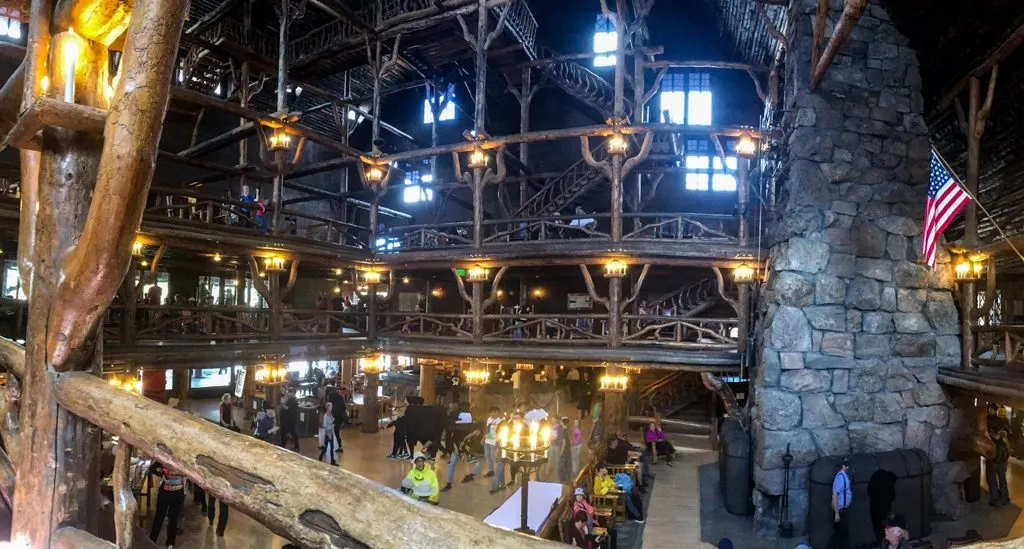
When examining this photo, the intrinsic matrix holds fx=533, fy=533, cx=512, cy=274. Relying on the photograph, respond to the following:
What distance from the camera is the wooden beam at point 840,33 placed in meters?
8.11

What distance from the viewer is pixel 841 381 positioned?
1138 centimetres

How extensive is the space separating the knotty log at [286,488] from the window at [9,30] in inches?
742

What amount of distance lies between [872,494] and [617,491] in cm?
483

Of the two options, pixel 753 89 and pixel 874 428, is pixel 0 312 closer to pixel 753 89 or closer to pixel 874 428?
pixel 874 428

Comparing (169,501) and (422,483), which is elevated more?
(422,483)

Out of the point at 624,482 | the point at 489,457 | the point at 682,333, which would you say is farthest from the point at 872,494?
the point at 489,457

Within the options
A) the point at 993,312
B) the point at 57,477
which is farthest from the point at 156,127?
the point at 993,312

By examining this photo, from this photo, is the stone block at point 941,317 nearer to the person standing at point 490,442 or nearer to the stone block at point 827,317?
the stone block at point 827,317

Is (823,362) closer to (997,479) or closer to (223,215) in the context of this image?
(997,479)

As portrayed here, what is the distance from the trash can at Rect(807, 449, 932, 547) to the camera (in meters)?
10.2

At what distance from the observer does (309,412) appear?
18.6m

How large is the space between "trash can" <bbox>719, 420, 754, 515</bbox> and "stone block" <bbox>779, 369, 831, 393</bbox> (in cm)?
180

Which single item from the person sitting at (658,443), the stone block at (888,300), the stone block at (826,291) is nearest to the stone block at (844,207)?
the stone block at (826,291)

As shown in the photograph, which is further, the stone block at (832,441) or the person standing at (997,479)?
the person standing at (997,479)
